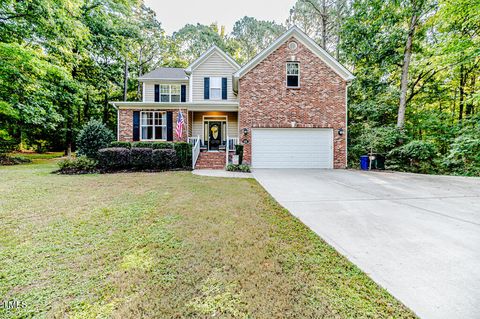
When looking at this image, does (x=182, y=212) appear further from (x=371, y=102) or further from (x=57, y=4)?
(x=371, y=102)

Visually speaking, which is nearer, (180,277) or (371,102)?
(180,277)

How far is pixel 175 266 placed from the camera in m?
2.34

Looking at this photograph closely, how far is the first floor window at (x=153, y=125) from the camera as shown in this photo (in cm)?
1327

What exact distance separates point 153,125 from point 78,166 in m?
4.74

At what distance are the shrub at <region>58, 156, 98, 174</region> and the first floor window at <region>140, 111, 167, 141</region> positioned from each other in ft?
12.5

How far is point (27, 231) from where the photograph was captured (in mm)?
3264

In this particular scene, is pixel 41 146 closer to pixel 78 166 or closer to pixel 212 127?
pixel 78 166

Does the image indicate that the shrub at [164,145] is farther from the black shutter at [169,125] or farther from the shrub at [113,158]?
the shrub at [113,158]

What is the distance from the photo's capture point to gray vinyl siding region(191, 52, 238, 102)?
14992 mm

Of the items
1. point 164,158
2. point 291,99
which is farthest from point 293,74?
point 164,158

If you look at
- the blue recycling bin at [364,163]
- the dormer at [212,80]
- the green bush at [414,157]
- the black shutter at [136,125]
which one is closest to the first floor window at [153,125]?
the black shutter at [136,125]

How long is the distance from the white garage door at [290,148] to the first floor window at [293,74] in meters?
2.60

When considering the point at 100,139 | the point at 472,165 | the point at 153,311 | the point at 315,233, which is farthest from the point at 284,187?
the point at 100,139

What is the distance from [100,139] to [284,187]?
1225cm
